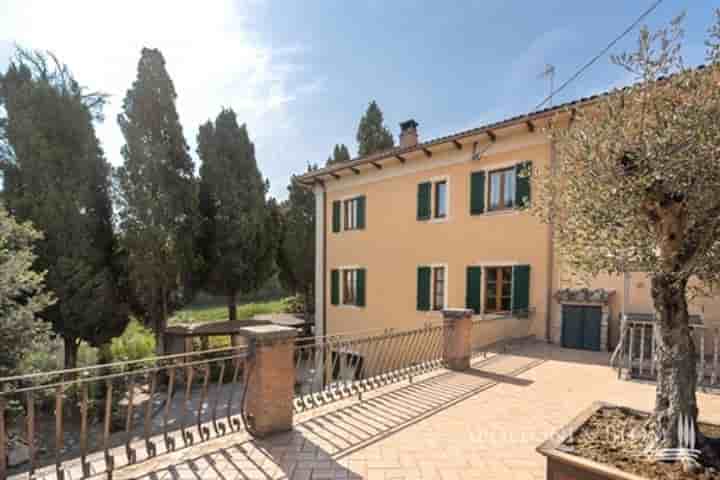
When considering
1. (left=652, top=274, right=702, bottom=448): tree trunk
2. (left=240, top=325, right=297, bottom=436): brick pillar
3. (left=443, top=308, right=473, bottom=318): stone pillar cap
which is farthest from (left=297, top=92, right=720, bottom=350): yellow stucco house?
(left=240, top=325, right=297, bottom=436): brick pillar

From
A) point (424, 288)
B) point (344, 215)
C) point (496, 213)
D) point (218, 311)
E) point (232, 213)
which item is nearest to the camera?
point (496, 213)

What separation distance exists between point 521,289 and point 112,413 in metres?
10.5

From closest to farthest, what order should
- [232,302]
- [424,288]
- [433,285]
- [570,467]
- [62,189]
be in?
[570,467] → [62,189] → [433,285] → [424,288] → [232,302]

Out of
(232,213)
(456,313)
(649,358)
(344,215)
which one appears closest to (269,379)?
(456,313)

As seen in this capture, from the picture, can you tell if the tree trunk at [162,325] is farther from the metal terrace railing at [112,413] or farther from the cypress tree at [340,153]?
the cypress tree at [340,153]

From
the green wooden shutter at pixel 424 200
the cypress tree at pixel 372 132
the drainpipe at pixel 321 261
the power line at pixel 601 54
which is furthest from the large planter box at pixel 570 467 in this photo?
the cypress tree at pixel 372 132

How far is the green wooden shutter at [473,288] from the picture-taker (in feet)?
31.1

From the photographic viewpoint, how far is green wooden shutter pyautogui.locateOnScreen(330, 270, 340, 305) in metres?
13.3

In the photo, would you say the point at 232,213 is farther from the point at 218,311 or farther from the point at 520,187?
the point at 218,311

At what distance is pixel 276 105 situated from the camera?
979cm

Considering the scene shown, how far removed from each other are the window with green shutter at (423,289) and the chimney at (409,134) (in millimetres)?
4463

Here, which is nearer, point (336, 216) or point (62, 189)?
point (62, 189)

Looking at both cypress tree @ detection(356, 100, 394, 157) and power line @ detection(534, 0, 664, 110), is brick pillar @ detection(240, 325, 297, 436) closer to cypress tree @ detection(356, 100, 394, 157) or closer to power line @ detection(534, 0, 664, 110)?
power line @ detection(534, 0, 664, 110)

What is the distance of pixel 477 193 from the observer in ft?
31.6
